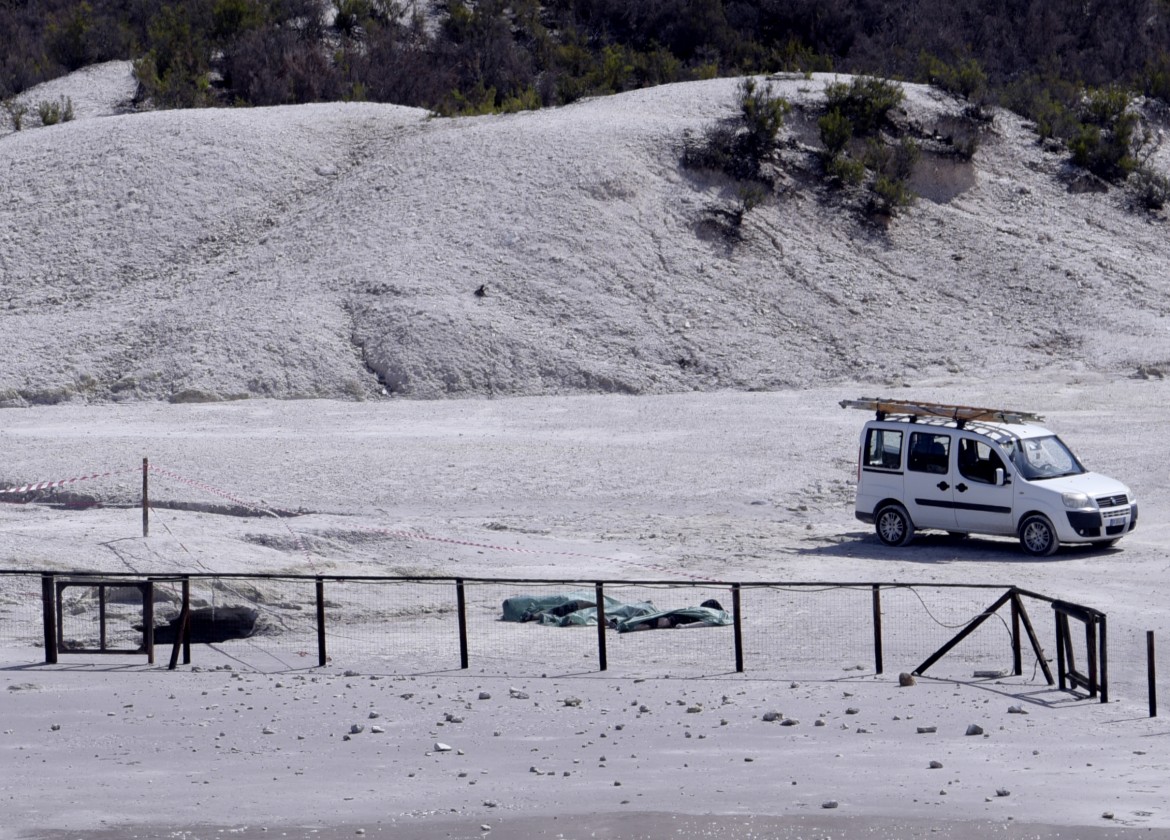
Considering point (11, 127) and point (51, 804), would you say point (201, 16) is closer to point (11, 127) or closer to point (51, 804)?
point (11, 127)

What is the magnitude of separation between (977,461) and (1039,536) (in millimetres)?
1117

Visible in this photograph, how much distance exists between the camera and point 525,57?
53.7 metres

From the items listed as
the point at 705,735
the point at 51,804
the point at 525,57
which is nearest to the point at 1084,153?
the point at 525,57

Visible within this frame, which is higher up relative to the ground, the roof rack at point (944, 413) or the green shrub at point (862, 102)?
the green shrub at point (862, 102)

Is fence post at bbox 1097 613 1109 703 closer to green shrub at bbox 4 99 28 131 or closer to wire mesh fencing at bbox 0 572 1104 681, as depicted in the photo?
wire mesh fencing at bbox 0 572 1104 681

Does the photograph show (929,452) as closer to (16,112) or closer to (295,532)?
(295,532)

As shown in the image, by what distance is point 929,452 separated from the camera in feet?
60.4

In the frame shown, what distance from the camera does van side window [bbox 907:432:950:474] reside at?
18.3m

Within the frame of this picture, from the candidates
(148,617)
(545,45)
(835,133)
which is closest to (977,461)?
(148,617)

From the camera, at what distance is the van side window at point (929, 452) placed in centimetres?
1831

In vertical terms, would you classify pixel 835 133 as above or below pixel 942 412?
above

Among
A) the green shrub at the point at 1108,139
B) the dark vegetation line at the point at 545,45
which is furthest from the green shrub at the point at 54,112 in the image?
the green shrub at the point at 1108,139

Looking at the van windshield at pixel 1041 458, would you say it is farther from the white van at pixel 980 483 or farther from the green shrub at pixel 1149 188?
the green shrub at pixel 1149 188

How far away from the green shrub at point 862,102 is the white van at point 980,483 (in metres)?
23.0
